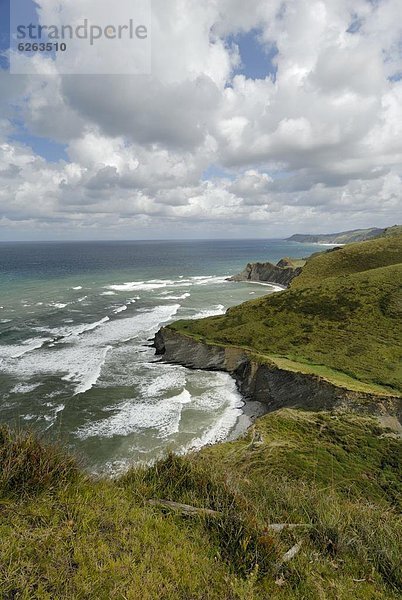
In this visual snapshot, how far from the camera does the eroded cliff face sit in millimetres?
26000

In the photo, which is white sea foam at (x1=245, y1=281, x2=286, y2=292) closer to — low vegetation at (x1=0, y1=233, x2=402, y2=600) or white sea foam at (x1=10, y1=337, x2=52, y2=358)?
white sea foam at (x1=10, y1=337, x2=52, y2=358)

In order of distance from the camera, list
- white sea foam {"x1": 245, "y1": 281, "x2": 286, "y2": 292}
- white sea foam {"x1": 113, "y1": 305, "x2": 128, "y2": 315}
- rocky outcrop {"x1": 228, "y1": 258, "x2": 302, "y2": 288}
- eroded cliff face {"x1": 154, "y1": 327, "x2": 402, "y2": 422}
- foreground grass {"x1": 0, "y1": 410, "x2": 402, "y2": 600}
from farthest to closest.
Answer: rocky outcrop {"x1": 228, "y1": 258, "x2": 302, "y2": 288}, white sea foam {"x1": 245, "y1": 281, "x2": 286, "y2": 292}, white sea foam {"x1": 113, "y1": 305, "x2": 128, "y2": 315}, eroded cliff face {"x1": 154, "y1": 327, "x2": 402, "y2": 422}, foreground grass {"x1": 0, "y1": 410, "x2": 402, "y2": 600}

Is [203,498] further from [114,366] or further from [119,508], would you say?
[114,366]

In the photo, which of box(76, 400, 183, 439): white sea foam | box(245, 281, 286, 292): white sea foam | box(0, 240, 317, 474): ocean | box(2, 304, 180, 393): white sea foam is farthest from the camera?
box(245, 281, 286, 292): white sea foam

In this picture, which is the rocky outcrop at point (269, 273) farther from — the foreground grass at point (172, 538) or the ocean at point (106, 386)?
the foreground grass at point (172, 538)

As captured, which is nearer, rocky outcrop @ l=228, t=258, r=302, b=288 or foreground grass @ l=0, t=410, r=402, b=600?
foreground grass @ l=0, t=410, r=402, b=600

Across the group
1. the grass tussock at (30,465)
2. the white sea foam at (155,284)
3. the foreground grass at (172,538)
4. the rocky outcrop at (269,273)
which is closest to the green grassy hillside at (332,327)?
the foreground grass at (172,538)

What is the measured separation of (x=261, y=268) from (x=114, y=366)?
92.3 m

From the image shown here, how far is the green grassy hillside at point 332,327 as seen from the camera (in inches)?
1345

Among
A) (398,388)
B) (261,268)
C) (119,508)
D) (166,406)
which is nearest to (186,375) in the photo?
(166,406)

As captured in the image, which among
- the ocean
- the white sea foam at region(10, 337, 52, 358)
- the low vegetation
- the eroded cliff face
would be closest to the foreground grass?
the low vegetation

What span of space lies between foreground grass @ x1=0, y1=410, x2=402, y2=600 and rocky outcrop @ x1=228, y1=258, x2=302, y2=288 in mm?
106703

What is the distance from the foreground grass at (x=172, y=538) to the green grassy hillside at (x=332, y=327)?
24.3 meters

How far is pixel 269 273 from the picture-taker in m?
122
